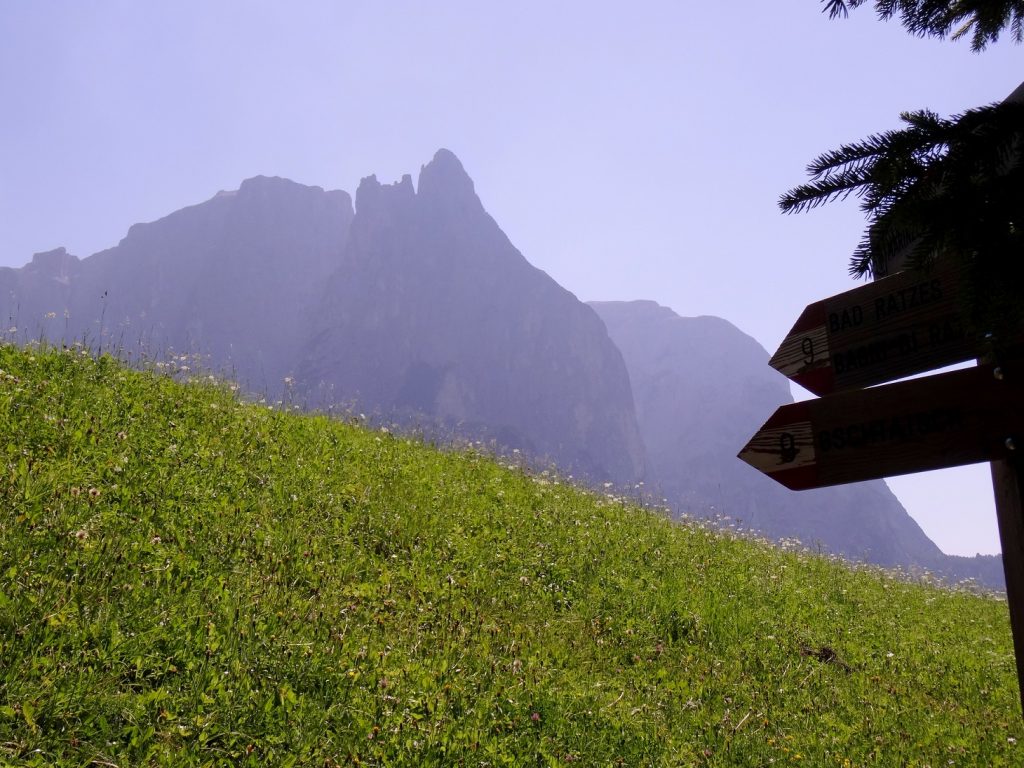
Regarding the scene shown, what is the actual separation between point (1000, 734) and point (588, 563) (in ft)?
13.6

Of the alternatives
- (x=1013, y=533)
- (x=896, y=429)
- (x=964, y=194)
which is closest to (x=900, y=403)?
(x=896, y=429)

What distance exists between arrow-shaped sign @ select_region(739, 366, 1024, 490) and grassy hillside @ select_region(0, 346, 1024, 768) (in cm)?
238

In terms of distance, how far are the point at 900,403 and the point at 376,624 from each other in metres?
4.07

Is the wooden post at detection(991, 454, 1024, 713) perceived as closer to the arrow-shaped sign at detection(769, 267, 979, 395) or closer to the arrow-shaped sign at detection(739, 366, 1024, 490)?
the arrow-shaped sign at detection(739, 366, 1024, 490)

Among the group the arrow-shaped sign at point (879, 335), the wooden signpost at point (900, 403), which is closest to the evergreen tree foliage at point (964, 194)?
the wooden signpost at point (900, 403)

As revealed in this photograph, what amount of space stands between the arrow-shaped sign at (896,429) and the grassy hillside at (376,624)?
2.38 metres

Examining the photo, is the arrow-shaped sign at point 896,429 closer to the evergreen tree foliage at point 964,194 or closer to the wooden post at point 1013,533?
the wooden post at point 1013,533

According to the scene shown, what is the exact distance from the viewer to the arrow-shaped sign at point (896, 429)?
308 centimetres

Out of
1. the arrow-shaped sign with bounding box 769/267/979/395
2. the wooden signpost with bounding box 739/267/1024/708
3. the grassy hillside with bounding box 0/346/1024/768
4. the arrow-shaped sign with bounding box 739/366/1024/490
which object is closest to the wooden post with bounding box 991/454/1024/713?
the wooden signpost with bounding box 739/267/1024/708

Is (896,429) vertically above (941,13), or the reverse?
(941,13)

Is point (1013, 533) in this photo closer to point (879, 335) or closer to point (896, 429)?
point (896, 429)

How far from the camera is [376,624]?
5.27m

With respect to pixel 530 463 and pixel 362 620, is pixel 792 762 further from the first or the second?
pixel 530 463

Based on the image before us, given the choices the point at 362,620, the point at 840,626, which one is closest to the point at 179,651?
the point at 362,620
